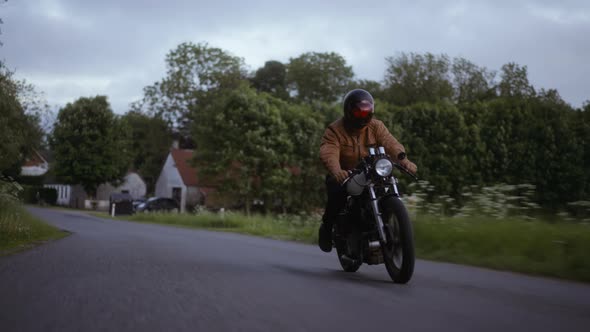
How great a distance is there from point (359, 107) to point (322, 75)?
188 ft

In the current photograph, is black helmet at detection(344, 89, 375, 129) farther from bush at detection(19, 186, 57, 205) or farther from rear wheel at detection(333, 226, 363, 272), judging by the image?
bush at detection(19, 186, 57, 205)

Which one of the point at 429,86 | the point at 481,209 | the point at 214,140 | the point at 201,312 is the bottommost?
the point at 201,312

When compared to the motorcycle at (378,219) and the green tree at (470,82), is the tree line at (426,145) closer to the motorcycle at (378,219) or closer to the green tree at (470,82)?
the green tree at (470,82)

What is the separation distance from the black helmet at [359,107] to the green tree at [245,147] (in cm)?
3080

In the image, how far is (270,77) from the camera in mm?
68375

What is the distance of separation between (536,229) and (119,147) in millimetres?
60829

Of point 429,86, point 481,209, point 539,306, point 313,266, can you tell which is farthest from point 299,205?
point 539,306

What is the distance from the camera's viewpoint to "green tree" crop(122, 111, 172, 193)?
64.5 meters

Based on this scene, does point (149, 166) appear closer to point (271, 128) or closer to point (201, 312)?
point (271, 128)

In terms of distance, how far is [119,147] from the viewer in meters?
65.8

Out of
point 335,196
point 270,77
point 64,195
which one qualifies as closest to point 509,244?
point 335,196

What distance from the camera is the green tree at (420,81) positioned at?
5434cm

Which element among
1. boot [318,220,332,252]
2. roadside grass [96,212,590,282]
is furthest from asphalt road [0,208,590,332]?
roadside grass [96,212,590,282]

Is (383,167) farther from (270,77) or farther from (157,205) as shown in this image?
(270,77)
